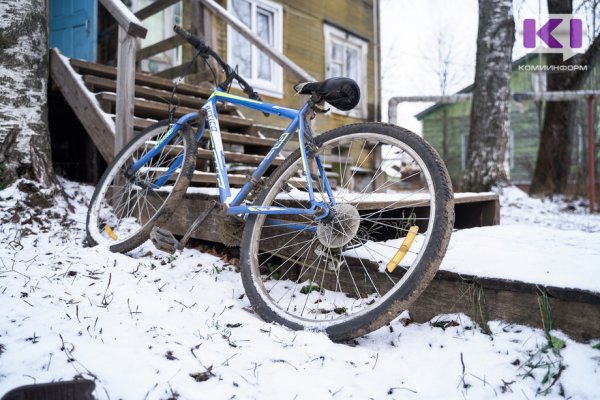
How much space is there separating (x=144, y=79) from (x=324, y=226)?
11.3ft

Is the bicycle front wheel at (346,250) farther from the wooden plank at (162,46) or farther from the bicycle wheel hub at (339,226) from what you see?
the wooden plank at (162,46)

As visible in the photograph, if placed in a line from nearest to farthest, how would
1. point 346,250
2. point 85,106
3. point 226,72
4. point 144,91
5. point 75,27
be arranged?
1. point 346,250
2. point 226,72
3. point 85,106
4. point 144,91
5. point 75,27

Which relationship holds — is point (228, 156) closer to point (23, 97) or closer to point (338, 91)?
point (23, 97)

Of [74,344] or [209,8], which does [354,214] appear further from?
[209,8]

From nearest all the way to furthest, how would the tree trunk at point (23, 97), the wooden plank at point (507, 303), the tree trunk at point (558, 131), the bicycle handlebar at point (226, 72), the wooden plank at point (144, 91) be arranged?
the wooden plank at point (507, 303) → the bicycle handlebar at point (226, 72) → the tree trunk at point (23, 97) → the wooden plank at point (144, 91) → the tree trunk at point (558, 131)

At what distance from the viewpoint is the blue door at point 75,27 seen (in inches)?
243

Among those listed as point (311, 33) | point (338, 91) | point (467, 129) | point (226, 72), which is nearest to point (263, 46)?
point (226, 72)

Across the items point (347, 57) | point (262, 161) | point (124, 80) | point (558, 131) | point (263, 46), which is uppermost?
point (347, 57)

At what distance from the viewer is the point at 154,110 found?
395 centimetres

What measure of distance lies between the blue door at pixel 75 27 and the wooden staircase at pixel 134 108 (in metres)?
2.14

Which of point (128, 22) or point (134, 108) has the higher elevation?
point (128, 22)

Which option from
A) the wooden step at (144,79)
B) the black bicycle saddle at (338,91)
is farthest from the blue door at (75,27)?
the black bicycle saddle at (338,91)

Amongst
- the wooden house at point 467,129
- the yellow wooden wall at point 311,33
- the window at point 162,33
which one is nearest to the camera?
the window at point 162,33

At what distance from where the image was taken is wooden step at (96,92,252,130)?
3.70 meters
